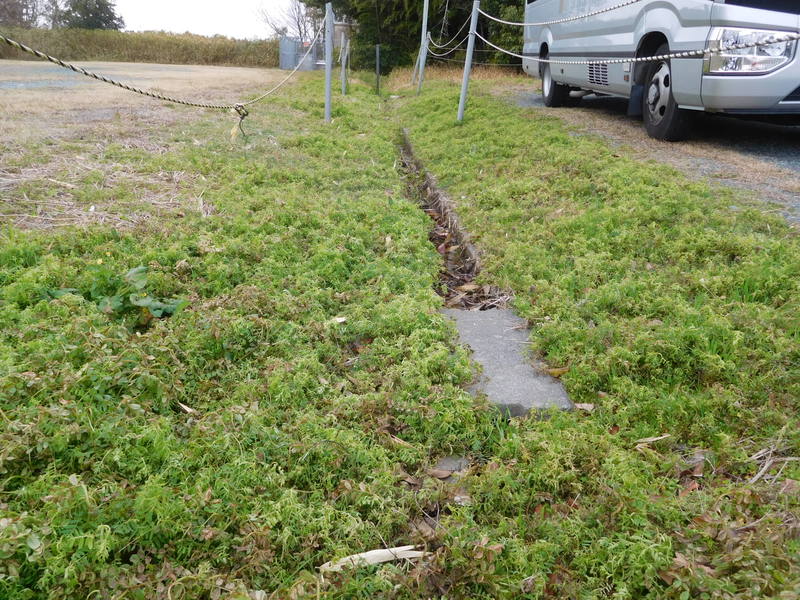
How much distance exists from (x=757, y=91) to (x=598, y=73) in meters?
3.02

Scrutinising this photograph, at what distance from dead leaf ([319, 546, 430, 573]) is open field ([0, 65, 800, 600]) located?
0.13 ft

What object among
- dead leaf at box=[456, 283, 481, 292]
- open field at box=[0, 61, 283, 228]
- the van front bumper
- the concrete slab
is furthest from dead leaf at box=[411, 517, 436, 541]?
the van front bumper

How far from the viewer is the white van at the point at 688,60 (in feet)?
17.2

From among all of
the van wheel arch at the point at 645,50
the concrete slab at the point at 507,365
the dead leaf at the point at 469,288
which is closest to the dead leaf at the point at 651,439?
the concrete slab at the point at 507,365

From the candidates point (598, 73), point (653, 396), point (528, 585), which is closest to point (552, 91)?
point (598, 73)

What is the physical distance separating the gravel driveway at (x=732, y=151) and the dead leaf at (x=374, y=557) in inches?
151

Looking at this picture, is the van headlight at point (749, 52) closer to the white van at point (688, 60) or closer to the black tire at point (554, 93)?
the white van at point (688, 60)

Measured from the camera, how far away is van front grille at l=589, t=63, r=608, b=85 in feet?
25.7

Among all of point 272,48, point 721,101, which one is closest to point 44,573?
point 721,101

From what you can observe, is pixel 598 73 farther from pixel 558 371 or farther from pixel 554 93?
pixel 558 371

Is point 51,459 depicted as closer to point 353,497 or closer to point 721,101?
point 353,497

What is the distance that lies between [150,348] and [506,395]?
2003 millimetres

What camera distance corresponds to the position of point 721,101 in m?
5.54

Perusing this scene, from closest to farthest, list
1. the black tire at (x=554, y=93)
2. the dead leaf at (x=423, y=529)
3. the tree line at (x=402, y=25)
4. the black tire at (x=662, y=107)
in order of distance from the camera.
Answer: the dead leaf at (x=423, y=529) < the black tire at (x=662, y=107) < the black tire at (x=554, y=93) < the tree line at (x=402, y=25)
